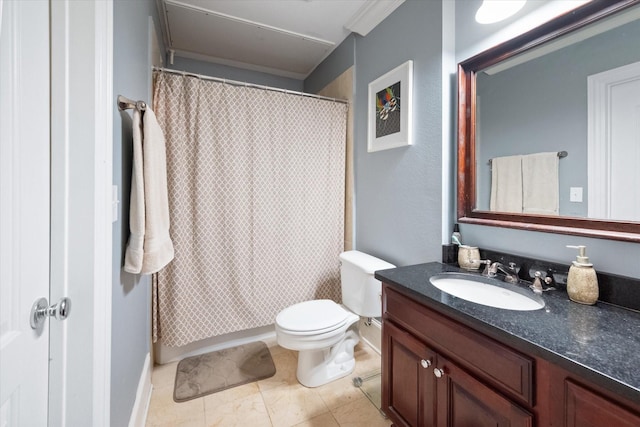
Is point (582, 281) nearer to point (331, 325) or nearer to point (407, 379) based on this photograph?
point (407, 379)

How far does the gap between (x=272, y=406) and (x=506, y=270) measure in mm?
1423

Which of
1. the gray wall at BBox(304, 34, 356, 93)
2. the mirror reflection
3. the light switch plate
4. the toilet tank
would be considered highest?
the gray wall at BBox(304, 34, 356, 93)

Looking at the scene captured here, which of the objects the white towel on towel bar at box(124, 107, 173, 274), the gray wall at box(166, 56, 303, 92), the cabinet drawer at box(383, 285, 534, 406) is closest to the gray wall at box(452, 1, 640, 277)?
the cabinet drawer at box(383, 285, 534, 406)

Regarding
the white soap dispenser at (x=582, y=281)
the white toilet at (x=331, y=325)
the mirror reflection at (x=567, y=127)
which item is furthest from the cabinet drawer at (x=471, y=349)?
the mirror reflection at (x=567, y=127)

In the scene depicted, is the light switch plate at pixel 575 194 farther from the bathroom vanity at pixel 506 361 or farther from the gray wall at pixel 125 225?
the gray wall at pixel 125 225

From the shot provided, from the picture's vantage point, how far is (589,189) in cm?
98

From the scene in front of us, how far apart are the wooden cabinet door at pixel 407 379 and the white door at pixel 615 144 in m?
0.82

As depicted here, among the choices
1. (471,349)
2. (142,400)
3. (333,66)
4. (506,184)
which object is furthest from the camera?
(333,66)

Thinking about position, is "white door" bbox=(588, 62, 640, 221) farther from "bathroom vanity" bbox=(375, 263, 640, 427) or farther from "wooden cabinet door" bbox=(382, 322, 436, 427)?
"wooden cabinet door" bbox=(382, 322, 436, 427)

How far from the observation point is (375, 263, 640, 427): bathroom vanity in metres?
0.59

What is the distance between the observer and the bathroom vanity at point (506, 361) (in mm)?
587

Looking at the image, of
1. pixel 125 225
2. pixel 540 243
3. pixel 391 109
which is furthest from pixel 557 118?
pixel 125 225

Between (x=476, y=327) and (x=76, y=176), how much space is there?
4.23 ft

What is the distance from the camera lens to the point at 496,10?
1163 millimetres
